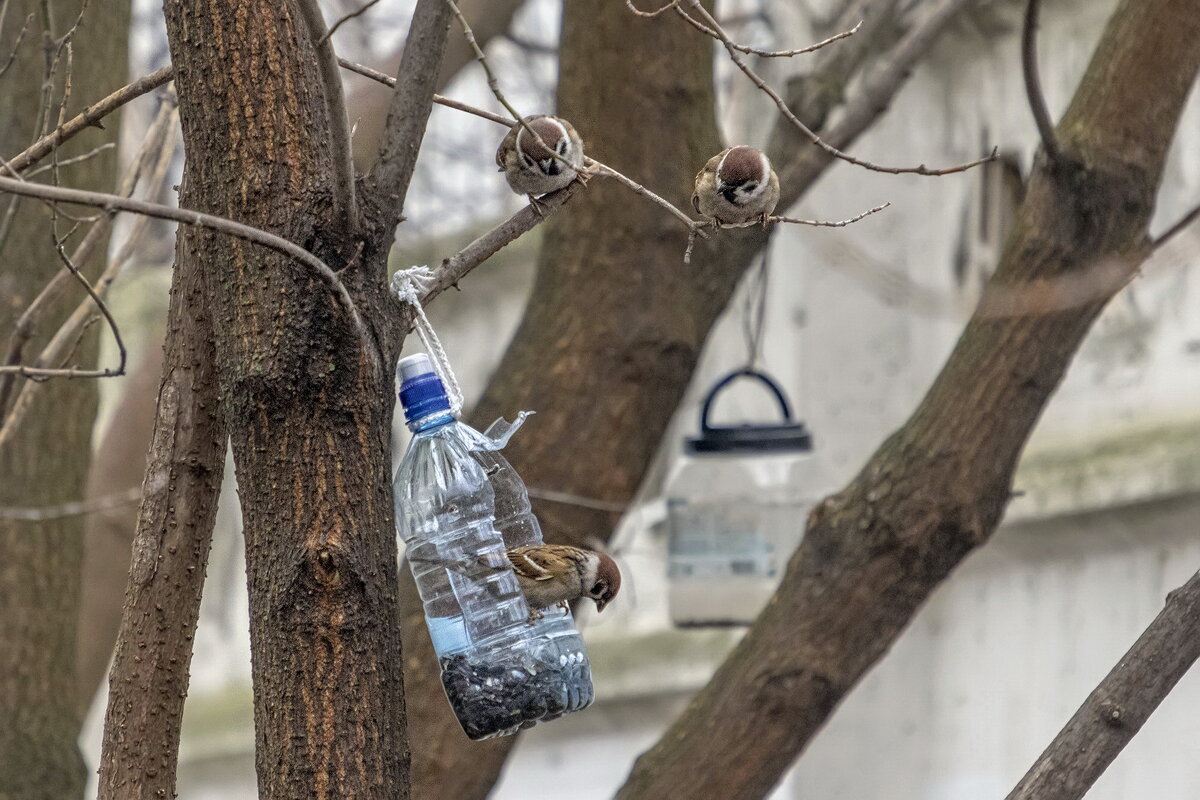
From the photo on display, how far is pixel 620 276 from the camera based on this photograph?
2826 millimetres

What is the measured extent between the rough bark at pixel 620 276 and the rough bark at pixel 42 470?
796 mm

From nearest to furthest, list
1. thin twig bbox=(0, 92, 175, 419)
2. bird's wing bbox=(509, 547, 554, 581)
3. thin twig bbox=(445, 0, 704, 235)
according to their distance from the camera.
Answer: thin twig bbox=(445, 0, 704, 235) → bird's wing bbox=(509, 547, 554, 581) → thin twig bbox=(0, 92, 175, 419)

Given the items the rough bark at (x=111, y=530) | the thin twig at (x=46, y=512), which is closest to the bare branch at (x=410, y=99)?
the thin twig at (x=46, y=512)

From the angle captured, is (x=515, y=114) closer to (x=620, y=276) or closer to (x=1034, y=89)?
(x=1034, y=89)

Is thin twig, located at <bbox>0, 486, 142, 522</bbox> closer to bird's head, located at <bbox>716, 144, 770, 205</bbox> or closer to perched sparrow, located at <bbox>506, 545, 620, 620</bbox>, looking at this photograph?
perched sparrow, located at <bbox>506, 545, 620, 620</bbox>

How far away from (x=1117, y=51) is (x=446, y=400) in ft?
4.96

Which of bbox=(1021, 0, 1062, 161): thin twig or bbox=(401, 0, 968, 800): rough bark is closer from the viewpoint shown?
bbox=(1021, 0, 1062, 161): thin twig

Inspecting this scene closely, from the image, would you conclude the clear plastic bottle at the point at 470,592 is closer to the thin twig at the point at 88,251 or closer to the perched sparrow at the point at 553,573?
the perched sparrow at the point at 553,573

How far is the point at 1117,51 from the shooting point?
246 cm

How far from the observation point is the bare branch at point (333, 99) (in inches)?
52.9

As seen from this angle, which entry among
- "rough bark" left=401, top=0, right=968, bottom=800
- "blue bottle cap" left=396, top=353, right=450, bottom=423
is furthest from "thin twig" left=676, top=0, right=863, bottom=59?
"rough bark" left=401, top=0, right=968, bottom=800

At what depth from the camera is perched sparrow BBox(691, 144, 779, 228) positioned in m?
1.68

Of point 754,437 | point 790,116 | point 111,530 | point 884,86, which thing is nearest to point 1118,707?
point 790,116

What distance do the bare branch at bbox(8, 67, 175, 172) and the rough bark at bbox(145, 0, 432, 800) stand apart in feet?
0.49
